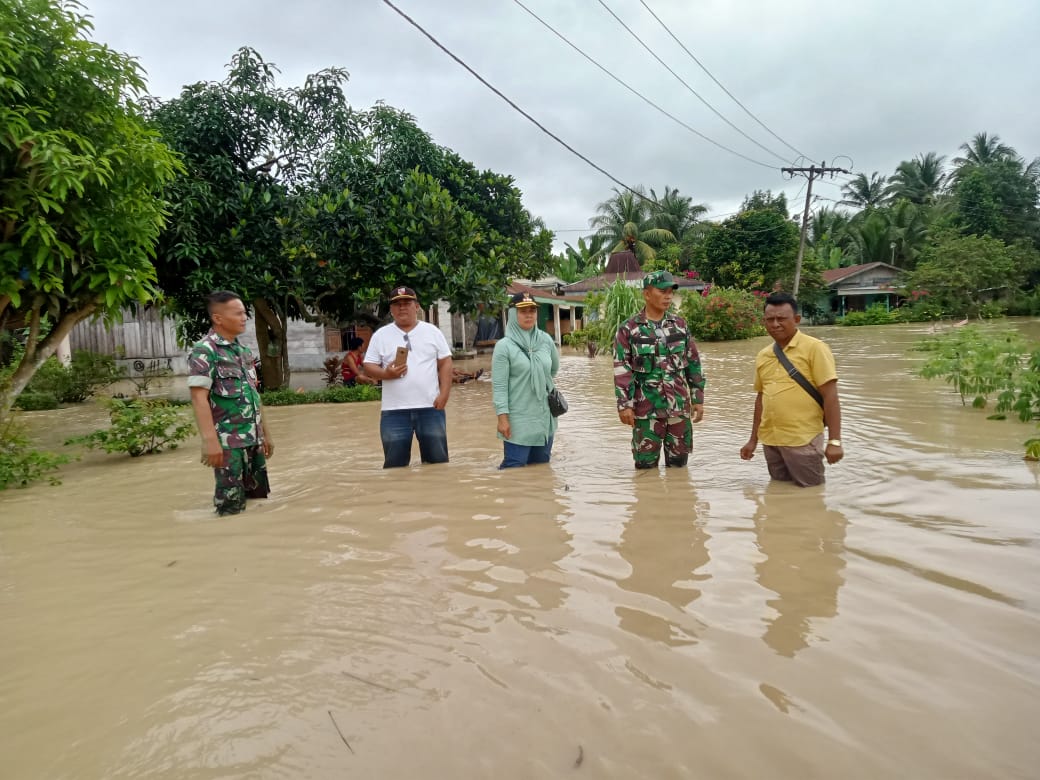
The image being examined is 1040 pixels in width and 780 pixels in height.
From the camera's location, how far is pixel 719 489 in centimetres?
503

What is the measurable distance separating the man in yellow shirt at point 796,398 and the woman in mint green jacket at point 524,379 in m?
1.64

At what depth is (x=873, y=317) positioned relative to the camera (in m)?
37.8

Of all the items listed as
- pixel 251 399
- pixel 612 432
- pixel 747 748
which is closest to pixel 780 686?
pixel 747 748

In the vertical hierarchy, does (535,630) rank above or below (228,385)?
below

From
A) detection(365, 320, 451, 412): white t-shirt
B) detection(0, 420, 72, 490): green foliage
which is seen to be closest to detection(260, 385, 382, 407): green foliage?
detection(0, 420, 72, 490): green foliage

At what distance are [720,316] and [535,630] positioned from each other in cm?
2575

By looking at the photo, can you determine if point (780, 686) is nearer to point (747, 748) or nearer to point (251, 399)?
point (747, 748)

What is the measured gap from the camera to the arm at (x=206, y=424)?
4262 mm

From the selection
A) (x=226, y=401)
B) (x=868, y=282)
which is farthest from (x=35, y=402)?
(x=868, y=282)

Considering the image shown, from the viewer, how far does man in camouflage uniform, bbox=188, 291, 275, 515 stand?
170 inches

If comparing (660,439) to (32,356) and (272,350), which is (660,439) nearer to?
(32,356)

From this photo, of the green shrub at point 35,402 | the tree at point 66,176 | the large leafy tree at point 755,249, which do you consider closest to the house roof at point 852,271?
the large leafy tree at point 755,249

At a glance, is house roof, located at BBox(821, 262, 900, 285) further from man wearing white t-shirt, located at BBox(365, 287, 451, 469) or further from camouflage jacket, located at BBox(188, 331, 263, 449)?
camouflage jacket, located at BBox(188, 331, 263, 449)

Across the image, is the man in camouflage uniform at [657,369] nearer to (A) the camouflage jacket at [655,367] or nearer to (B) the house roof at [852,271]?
(A) the camouflage jacket at [655,367]
